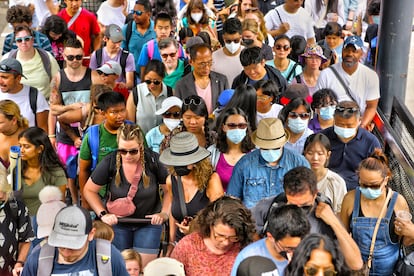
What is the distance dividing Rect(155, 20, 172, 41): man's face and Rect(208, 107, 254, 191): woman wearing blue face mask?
2981 mm

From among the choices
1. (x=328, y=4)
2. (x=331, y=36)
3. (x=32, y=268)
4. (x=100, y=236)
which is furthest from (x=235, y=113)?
(x=328, y=4)

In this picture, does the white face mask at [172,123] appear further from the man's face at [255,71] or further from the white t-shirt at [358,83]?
the white t-shirt at [358,83]

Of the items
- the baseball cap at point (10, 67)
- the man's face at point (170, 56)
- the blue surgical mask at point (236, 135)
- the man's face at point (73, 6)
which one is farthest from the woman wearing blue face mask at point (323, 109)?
the man's face at point (73, 6)

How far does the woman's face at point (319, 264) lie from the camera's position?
5402mm

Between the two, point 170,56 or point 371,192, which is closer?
point 371,192

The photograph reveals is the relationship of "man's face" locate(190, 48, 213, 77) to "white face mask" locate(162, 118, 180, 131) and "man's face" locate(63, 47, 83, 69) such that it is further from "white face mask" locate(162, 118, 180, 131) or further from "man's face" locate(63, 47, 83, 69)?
"man's face" locate(63, 47, 83, 69)

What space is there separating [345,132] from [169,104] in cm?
167

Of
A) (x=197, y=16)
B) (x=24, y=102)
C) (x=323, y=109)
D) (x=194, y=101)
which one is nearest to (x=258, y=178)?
(x=194, y=101)

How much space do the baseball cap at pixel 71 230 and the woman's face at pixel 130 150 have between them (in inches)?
57.4

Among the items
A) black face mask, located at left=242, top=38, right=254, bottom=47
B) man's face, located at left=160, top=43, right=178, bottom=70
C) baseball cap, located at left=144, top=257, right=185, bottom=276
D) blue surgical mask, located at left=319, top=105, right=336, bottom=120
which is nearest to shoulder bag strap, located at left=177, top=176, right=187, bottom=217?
baseball cap, located at left=144, top=257, right=185, bottom=276

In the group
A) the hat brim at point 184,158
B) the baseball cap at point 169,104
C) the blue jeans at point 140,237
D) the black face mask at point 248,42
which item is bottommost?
the blue jeans at point 140,237

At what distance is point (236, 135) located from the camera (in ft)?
26.0

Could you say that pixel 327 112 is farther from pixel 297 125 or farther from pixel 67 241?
pixel 67 241

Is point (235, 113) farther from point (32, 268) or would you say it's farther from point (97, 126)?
point (32, 268)
